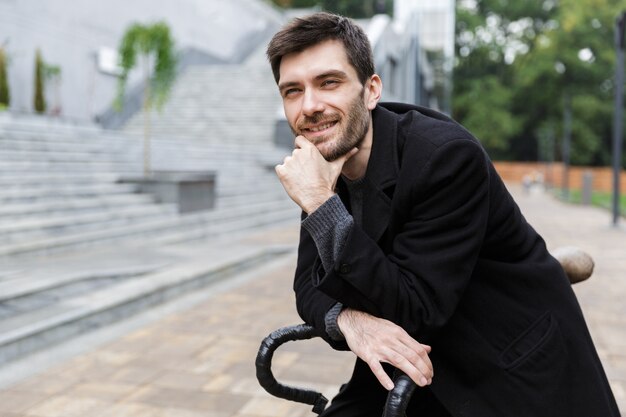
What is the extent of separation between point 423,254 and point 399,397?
0.32m

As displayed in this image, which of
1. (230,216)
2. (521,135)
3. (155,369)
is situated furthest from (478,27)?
(155,369)

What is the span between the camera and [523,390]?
1652 millimetres

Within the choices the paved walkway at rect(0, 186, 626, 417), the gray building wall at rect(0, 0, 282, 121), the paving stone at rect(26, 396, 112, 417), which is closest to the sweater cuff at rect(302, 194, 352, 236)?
the paved walkway at rect(0, 186, 626, 417)

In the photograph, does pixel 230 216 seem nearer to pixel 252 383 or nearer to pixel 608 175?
pixel 252 383

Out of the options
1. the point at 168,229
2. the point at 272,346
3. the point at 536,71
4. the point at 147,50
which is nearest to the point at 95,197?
the point at 168,229

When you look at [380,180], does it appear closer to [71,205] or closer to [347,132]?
[347,132]

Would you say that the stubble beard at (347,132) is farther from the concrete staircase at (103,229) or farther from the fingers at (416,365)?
the concrete staircase at (103,229)

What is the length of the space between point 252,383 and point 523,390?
8.73 feet

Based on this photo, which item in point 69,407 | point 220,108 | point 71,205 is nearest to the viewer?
point 69,407

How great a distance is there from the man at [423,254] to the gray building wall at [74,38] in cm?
1521

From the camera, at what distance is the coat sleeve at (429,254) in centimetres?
160

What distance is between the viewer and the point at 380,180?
1741 millimetres

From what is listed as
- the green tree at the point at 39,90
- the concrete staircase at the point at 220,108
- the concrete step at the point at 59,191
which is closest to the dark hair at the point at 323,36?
the concrete step at the point at 59,191

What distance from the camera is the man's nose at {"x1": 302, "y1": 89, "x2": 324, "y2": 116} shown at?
1753 mm
